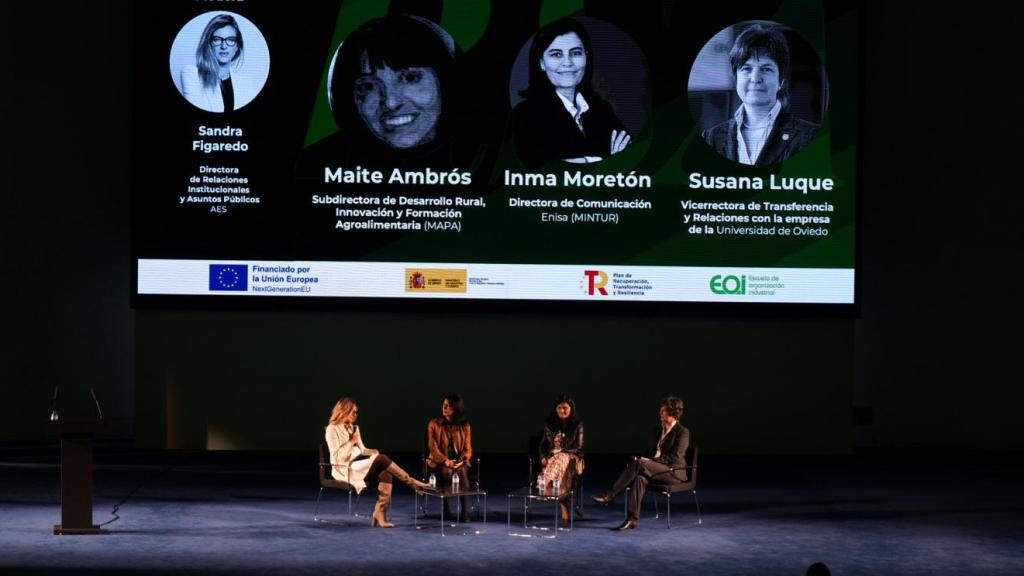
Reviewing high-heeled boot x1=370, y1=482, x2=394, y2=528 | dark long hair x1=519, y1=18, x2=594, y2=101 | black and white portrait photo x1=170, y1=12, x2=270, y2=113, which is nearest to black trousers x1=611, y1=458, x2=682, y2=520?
high-heeled boot x1=370, y1=482, x2=394, y2=528

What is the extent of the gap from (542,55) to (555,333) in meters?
2.47

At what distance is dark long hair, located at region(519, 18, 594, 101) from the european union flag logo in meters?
2.86

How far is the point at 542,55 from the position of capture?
11703 mm

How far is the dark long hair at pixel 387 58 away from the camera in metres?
11.6

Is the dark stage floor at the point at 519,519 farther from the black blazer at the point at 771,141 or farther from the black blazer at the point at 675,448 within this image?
the black blazer at the point at 771,141

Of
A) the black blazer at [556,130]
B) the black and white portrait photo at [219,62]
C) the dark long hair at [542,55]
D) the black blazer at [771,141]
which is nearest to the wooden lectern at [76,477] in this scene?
the black and white portrait photo at [219,62]

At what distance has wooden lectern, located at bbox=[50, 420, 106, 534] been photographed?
7.70 m

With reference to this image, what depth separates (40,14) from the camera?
12836 millimetres

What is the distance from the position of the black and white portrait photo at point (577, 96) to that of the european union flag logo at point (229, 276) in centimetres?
260

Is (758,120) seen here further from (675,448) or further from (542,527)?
(542,527)

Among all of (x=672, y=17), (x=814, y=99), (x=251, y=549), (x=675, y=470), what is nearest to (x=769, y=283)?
(x=814, y=99)

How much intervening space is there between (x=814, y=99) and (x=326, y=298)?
181 inches

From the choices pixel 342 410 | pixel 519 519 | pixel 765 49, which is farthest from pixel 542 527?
pixel 765 49

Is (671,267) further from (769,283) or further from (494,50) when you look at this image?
(494,50)
